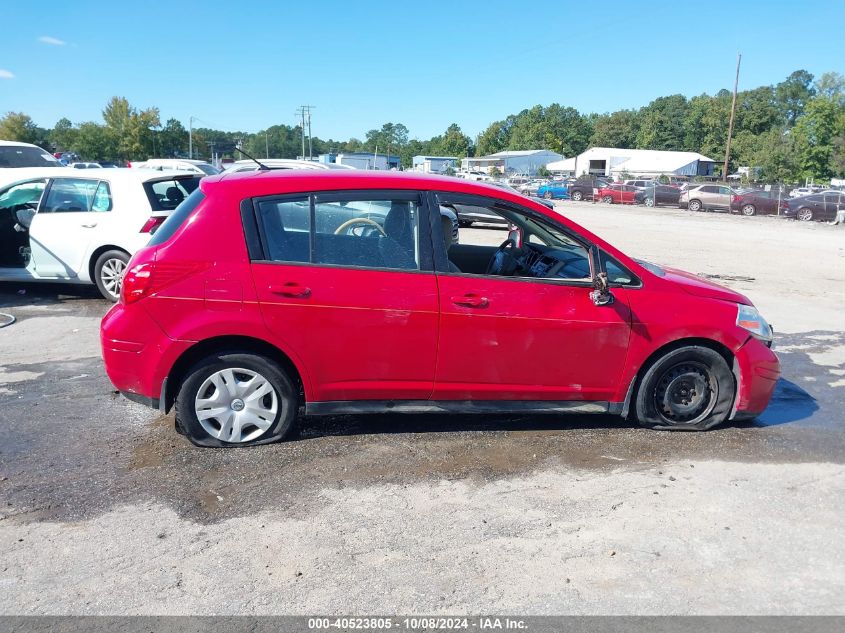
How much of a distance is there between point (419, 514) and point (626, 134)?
129635 mm

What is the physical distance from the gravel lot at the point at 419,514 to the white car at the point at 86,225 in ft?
10.4

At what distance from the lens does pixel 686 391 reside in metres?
4.97

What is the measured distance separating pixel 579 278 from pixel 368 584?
2.53 meters

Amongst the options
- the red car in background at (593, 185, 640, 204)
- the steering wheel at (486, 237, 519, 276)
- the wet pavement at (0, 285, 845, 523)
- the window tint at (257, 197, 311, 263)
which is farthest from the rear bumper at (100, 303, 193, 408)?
the red car in background at (593, 185, 640, 204)

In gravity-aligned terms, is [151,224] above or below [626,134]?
below

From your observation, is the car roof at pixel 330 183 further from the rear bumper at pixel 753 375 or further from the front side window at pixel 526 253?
the rear bumper at pixel 753 375

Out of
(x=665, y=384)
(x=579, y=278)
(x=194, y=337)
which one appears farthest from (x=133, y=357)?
(x=665, y=384)

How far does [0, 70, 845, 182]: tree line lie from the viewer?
7394 cm

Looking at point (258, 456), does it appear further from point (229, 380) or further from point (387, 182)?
point (387, 182)

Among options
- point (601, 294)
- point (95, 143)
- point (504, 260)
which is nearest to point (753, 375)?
point (601, 294)

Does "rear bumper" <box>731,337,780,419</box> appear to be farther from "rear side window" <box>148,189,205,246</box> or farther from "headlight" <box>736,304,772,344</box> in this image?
"rear side window" <box>148,189,205,246</box>

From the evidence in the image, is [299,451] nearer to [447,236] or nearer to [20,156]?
[447,236]

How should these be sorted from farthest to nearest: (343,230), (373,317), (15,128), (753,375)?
(15,128) → (753,375) → (343,230) → (373,317)

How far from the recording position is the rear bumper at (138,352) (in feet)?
14.3
